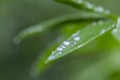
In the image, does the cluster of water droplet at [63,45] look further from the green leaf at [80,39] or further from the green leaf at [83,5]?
the green leaf at [83,5]

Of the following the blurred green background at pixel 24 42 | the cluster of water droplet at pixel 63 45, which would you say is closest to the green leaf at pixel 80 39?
the cluster of water droplet at pixel 63 45

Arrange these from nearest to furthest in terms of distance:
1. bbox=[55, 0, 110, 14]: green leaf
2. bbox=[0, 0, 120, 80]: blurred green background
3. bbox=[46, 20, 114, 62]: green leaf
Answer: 1. bbox=[46, 20, 114, 62]: green leaf
2. bbox=[55, 0, 110, 14]: green leaf
3. bbox=[0, 0, 120, 80]: blurred green background

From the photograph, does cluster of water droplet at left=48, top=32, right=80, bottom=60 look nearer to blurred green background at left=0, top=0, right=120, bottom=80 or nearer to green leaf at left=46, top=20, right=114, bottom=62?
green leaf at left=46, top=20, right=114, bottom=62

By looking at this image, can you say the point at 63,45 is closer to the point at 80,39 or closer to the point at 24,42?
the point at 80,39

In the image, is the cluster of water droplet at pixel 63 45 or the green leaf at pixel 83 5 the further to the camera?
the green leaf at pixel 83 5

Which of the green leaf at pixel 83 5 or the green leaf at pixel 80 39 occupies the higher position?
the green leaf at pixel 83 5

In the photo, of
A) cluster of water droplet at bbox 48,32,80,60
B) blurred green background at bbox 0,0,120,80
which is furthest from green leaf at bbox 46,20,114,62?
blurred green background at bbox 0,0,120,80

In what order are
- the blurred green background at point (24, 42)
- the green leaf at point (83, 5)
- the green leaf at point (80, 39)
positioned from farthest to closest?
the blurred green background at point (24, 42) → the green leaf at point (83, 5) → the green leaf at point (80, 39)

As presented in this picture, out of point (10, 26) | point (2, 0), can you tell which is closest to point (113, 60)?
point (2, 0)
